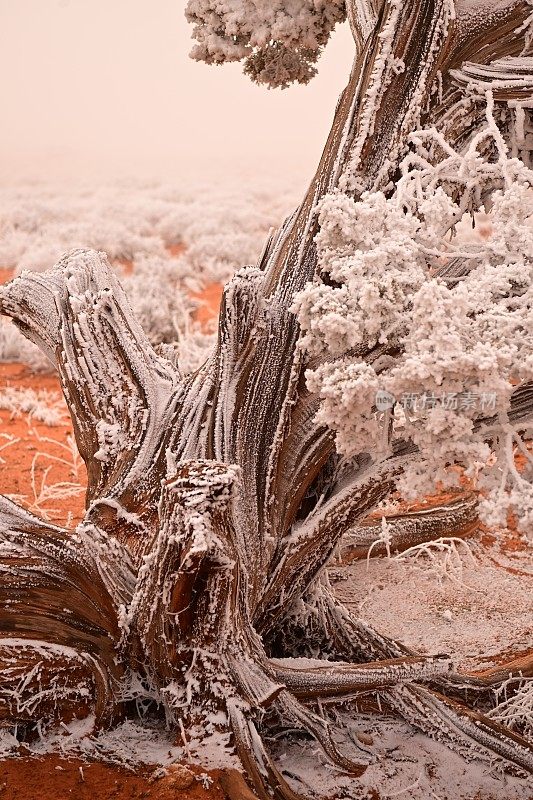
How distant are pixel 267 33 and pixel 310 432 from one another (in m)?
1.50

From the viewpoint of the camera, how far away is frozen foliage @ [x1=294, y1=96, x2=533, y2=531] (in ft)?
6.46

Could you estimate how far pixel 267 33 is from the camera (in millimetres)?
2932

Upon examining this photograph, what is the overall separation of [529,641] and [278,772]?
148cm

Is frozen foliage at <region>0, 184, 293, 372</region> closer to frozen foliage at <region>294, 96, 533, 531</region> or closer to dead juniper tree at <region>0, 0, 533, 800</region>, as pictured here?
dead juniper tree at <region>0, 0, 533, 800</region>

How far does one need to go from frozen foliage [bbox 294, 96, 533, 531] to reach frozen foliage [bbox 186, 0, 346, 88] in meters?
0.81

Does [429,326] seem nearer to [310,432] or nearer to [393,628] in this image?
[310,432]

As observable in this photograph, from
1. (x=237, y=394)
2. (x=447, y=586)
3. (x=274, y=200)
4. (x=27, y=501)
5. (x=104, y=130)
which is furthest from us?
(x=274, y=200)

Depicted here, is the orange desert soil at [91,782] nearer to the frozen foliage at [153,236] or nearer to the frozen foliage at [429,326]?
the frozen foliage at [429,326]

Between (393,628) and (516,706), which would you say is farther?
(393,628)

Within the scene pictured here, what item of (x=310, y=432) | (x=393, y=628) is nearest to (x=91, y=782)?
(x=310, y=432)

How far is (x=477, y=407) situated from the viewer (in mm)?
2023

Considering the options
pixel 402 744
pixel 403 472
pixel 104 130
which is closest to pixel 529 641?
pixel 402 744

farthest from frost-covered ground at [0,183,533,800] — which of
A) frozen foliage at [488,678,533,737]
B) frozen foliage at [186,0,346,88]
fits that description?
frozen foliage at [186,0,346,88]

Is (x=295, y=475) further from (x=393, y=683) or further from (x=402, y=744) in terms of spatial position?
(x=402, y=744)
